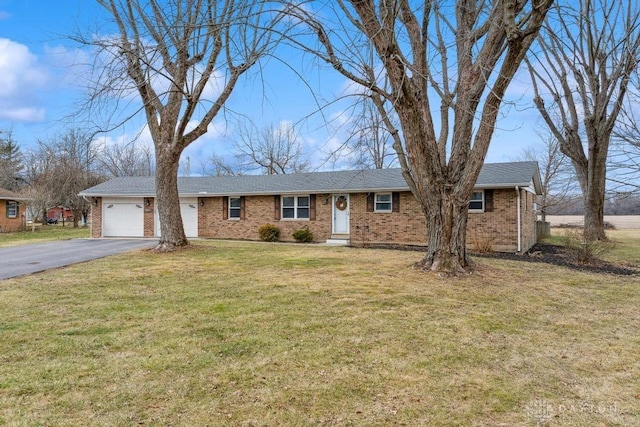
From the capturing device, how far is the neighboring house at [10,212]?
24053 millimetres

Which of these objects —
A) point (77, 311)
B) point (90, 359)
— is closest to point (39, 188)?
point (77, 311)

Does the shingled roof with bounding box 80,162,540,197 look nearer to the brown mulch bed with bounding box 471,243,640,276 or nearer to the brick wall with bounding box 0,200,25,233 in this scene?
the brown mulch bed with bounding box 471,243,640,276

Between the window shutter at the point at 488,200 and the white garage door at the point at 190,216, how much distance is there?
1334cm

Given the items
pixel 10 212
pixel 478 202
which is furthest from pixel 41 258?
pixel 10 212

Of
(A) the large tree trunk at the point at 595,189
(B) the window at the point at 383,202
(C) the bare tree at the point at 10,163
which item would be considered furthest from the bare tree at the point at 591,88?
(C) the bare tree at the point at 10,163

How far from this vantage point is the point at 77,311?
5543 millimetres

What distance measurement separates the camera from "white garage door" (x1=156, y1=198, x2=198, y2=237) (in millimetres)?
19531

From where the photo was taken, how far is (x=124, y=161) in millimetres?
38156

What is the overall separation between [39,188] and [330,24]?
2809 cm

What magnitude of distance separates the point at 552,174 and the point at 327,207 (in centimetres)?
2113

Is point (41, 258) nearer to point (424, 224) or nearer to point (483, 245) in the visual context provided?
point (424, 224)

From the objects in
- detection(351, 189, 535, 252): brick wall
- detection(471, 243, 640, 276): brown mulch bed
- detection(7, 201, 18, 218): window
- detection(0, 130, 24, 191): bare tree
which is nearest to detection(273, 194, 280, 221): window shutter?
detection(351, 189, 535, 252): brick wall

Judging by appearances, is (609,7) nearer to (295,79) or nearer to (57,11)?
(295,79)

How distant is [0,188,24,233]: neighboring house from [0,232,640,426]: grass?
21.2 meters
